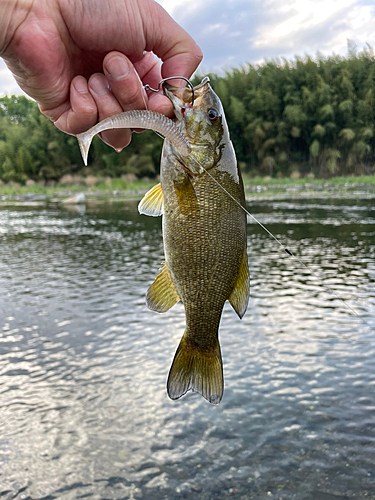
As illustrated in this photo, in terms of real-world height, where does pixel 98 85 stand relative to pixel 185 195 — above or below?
above

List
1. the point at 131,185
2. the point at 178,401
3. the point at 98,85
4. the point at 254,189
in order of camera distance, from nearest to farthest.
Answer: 1. the point at 98,85
2. the point at 178,401
3. the point at 254,189
4. the point at 131,185

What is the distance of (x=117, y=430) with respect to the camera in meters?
6.78

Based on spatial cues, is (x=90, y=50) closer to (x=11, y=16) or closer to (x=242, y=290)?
(x=11, y=16)

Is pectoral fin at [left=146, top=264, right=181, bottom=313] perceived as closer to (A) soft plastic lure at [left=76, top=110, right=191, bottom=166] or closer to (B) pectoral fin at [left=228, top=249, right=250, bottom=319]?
(B) pectoral fin at [left=228, top=249, right=250, bottom=319]

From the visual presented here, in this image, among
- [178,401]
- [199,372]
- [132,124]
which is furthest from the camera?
[178,401]

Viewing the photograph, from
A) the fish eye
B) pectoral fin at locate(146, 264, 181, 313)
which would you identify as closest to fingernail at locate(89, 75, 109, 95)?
the fish eye

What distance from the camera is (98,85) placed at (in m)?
2.42

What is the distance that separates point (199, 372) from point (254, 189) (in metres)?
43.6

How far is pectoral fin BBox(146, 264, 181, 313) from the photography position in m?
2.46

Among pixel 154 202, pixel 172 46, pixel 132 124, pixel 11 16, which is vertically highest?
pixel 11 16

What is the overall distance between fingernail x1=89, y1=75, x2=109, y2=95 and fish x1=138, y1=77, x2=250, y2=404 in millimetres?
330

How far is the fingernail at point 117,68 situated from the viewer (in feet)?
7.50

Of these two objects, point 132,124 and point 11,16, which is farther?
point 11,16

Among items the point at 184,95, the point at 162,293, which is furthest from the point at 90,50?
the point at 162,293
